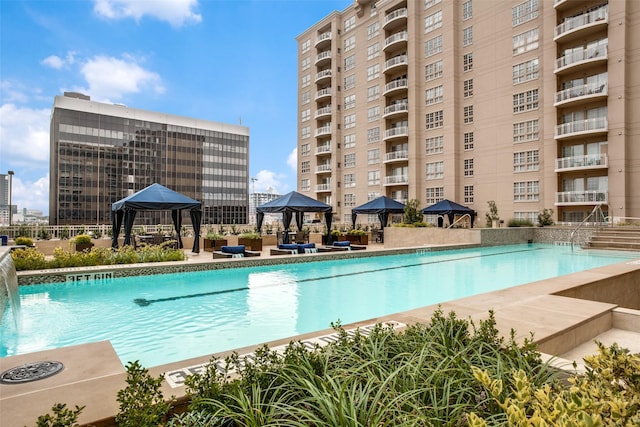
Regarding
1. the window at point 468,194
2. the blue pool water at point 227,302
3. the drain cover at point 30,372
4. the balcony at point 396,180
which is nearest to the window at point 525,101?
the window at point 468,194

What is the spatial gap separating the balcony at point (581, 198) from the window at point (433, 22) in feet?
56.5

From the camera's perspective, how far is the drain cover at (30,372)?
2643 millimetres

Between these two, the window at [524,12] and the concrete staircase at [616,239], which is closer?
the concrete staircase at [616,239]

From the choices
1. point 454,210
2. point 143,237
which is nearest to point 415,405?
point 143,237

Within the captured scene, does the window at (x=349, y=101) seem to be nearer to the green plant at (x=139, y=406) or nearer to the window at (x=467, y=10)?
the window at (x=467, y=10)

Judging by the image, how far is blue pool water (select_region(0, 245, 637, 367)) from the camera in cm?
544

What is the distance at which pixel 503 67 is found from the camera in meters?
27.5

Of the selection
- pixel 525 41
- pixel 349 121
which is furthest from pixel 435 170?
pixel 349 121

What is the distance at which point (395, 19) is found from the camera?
109 feet

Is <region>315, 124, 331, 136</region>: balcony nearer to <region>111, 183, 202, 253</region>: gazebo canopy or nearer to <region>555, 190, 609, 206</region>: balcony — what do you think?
<region>555, 190, 609, 206</region>: balcony

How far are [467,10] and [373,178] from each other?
52.3ft

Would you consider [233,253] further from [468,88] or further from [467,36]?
[467,36]

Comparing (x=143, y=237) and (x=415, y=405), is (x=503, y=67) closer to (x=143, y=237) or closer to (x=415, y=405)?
(x=143, y=237)

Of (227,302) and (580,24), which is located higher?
(580,24)
